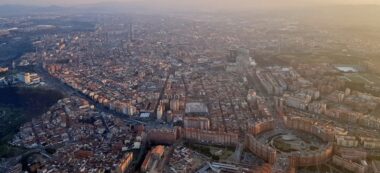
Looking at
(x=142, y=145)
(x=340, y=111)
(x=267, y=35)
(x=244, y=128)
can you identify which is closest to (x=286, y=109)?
(x=340, y=111)

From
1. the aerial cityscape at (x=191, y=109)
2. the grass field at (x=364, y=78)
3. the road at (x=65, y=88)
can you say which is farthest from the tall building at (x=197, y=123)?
the grass field at (x=364, y=78)

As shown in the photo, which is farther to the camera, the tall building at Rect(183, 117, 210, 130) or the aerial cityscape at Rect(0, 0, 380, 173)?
the tall building at Rect(183, 117, 210, 130)

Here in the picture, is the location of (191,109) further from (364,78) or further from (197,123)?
(364,78)

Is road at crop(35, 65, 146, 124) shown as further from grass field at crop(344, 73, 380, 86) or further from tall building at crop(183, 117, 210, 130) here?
grass field at crop(344, 73, 380, 86)

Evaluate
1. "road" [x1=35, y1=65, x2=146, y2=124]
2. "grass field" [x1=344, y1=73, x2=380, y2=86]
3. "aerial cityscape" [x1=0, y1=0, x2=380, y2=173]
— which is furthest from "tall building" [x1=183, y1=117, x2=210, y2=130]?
"grass field" [x1=344, y1=73, x2=380, y2=86]

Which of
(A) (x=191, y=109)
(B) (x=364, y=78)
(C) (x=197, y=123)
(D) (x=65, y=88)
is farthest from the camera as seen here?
(B) (x=364, y=78)

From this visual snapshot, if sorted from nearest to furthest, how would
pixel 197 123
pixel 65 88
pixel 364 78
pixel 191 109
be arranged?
pixel 197 123
pixel 191 109
pixel 65 88
pixel 364 78

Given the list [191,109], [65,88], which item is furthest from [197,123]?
[65,88]

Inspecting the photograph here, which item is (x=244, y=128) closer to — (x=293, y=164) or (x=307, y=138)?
A: (x=307, y=138)
